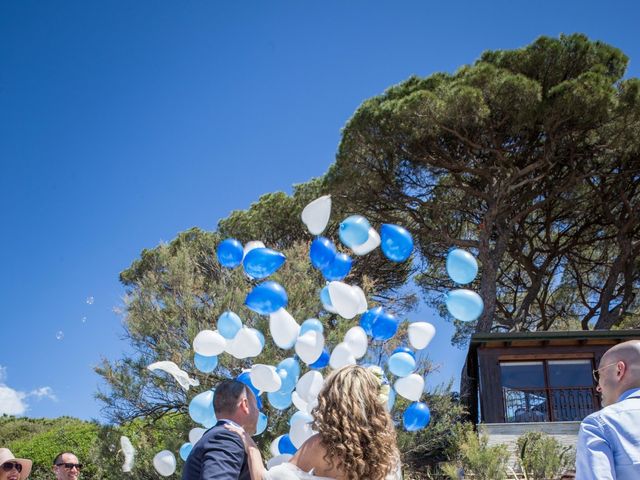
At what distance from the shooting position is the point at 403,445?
35.3 ft

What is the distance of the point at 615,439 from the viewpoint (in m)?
1.96

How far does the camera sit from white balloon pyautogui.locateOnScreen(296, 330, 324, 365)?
5.33 metres

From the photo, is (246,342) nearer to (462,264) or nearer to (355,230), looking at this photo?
(355,230)

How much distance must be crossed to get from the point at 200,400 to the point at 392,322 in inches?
71.3

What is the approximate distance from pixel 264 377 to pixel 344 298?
0.89 meters

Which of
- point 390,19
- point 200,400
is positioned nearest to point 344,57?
point 390,19

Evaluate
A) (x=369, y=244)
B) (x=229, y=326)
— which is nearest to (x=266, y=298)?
(x=229, y=326)

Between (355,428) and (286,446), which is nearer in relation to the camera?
(355,428)

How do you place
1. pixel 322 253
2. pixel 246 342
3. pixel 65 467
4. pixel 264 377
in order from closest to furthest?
pixel 65 467, pixel 264 377, pixel 246 342, pixel 322 253

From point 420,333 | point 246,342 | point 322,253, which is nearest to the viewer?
point 246,342

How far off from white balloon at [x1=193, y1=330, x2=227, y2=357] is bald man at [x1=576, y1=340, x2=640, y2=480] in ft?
12.2

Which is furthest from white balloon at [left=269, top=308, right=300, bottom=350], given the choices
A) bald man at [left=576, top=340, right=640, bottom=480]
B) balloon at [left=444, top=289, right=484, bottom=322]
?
bald man at [left=576, top=340, right=640, bottom=480]

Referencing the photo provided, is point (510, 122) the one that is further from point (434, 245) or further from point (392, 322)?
point (392, 322)

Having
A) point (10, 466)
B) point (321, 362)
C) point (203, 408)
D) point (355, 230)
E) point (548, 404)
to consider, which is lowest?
point (10, 466)
